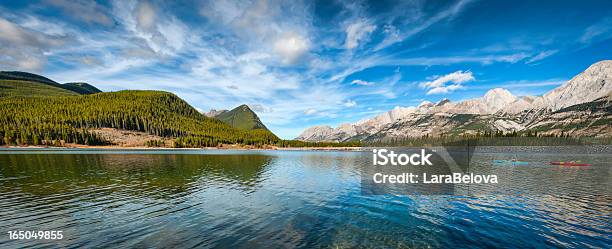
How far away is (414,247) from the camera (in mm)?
24844

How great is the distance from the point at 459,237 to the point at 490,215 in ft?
39.6

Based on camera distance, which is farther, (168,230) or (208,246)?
(168,230)

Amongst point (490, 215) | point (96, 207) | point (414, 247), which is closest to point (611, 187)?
point (490, 215)

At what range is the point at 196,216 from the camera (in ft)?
110

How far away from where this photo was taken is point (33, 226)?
92.6 ft

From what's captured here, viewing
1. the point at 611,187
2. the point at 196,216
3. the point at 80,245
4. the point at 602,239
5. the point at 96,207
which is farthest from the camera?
the point at 611,187

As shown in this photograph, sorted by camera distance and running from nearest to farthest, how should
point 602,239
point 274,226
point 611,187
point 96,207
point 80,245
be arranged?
1. point 80,245
2. point 602,239
3. point 274,226
4. point 96,207
5. point 611,187

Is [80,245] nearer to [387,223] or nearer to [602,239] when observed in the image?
[387,223]

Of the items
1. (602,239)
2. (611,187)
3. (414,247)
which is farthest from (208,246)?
(611,187)

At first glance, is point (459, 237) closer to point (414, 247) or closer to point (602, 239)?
point (414, 247)

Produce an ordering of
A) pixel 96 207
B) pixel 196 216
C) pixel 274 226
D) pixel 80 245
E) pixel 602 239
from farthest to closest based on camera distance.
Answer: pixel 96 207
pixel 196 216
pixel 274 226
pixel 602 239
pixel 80 245

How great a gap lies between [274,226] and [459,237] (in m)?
19.0

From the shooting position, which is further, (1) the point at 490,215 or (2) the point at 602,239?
(1) the point at 490,215

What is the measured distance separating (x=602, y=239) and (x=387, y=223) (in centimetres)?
2038
